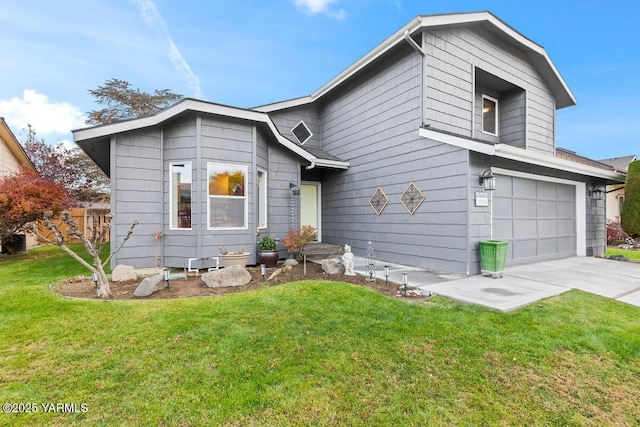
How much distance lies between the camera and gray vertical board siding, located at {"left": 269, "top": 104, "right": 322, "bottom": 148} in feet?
31.9

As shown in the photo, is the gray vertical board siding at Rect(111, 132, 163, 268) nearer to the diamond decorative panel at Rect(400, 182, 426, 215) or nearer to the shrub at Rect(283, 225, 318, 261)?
the shrub at Rect(283, 225, 318, 261)

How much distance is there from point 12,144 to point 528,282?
53.5ft

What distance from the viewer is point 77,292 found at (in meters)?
4.50

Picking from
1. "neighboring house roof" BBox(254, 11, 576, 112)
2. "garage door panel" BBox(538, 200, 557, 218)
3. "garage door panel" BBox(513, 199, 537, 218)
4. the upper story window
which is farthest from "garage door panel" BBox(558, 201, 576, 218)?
"neighboring house roof" BBox(254, 11, 576, 112)

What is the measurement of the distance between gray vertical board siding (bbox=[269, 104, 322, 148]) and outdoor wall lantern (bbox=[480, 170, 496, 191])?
592 centimetres

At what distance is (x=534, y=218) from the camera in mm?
7441

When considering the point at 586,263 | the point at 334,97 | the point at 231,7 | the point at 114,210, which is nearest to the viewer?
the point at 114,210

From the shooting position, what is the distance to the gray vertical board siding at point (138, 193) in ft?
19.6

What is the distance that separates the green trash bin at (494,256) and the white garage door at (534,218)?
1113 mm

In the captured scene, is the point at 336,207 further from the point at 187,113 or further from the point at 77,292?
the point at 77,292

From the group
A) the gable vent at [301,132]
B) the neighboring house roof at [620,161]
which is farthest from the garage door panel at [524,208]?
the neighboring house roof at [620,161]

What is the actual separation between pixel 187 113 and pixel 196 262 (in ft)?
10.6

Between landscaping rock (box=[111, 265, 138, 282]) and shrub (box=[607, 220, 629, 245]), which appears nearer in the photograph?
landscaping rock (box=[111, 265, 138, 282])

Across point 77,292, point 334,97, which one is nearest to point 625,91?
point 334,97
